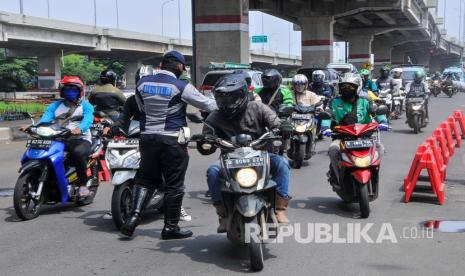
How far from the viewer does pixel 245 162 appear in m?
5.58

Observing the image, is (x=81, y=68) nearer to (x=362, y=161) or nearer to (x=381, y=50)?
(x=381, y=50)

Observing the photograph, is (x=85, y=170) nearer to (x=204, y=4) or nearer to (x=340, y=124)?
(x=340, y=124)

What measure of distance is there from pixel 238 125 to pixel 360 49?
6064 centimetres

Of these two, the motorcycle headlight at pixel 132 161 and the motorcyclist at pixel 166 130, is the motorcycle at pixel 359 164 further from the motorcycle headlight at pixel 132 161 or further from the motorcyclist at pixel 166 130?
the motorcycle headlight at pixel 132 161

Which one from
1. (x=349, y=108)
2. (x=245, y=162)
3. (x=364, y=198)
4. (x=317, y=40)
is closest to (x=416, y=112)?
(x=349, y=108)

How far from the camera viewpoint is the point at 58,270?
5730mm

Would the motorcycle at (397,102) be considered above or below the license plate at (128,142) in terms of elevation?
below

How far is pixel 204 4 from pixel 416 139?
17.7m

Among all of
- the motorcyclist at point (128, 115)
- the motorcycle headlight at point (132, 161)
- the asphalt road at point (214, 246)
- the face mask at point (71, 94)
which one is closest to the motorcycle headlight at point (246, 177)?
the asphalt road at point (214, 246)

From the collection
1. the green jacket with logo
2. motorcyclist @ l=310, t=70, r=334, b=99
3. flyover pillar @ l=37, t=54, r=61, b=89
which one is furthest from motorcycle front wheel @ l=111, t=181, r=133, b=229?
flyover pillar @ l=37, t=54, r=61, b=89

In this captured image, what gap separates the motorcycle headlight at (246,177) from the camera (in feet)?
18.1

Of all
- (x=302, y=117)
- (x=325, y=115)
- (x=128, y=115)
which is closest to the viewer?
(x=128, y=115)

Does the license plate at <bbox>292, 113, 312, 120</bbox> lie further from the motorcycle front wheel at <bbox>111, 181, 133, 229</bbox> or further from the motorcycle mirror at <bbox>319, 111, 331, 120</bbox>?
the motorcycle front wheel at <bbox>111, 181, 133, 229</bbox>

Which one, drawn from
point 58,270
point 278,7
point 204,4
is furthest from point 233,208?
point 278,7
